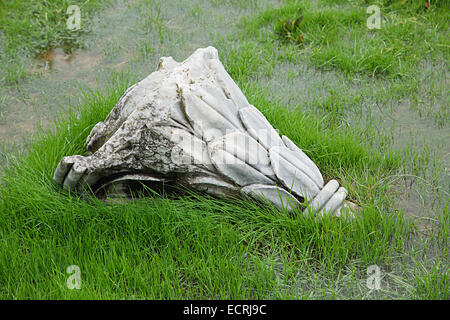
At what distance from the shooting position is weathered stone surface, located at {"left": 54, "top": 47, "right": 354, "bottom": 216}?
269cm

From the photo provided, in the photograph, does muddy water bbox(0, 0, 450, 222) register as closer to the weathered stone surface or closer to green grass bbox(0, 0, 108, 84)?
green grass bbox(0, 0, 108, 84)

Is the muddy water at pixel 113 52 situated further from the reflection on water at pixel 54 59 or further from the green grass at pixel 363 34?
the green grass at pixel 363 34

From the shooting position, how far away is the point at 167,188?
113 inches

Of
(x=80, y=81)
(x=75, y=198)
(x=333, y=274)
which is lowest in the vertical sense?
(x=333, y=274)

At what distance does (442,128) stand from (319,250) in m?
1.66

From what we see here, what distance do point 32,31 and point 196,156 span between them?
3215 mm

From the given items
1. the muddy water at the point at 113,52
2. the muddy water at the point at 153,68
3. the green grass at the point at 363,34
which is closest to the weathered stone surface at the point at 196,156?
the muddy water at the point at 153,68

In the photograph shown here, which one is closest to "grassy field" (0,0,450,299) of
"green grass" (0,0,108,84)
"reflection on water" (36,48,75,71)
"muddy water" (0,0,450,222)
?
"muddy water" (0,0,450,222)

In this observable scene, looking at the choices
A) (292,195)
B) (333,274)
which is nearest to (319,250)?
(333,274)

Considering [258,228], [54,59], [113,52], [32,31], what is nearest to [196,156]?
[258,228]

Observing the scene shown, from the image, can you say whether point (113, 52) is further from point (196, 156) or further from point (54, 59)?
point (196, 156)

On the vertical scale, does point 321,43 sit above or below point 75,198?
above

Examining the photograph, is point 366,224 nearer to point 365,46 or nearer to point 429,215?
point 429,215

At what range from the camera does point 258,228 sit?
2801mm
